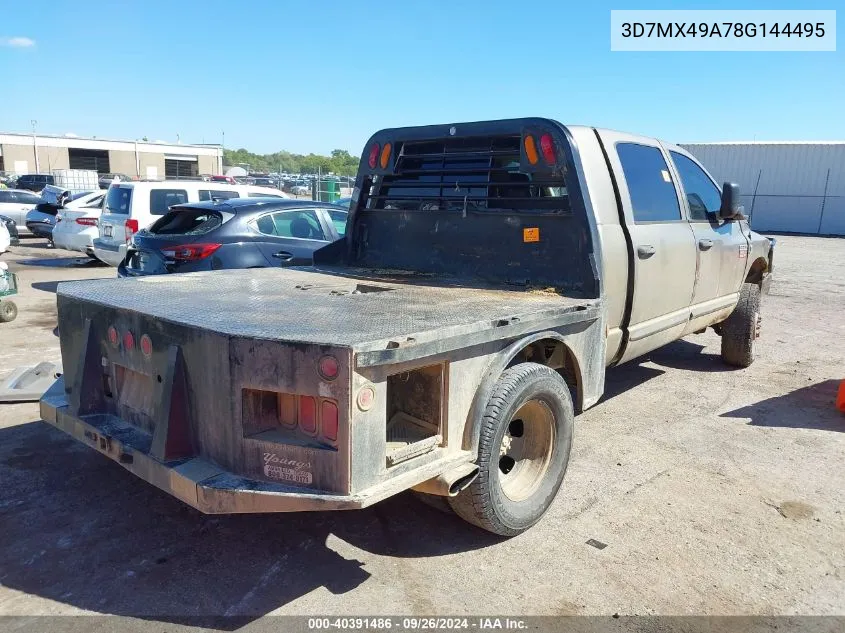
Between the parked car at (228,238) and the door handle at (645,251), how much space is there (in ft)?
12.1

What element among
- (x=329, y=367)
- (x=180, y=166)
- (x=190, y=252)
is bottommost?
(x=190, y=252)

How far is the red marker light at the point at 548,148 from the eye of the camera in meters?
4.35

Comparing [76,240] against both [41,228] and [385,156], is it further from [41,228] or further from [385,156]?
[385,156]

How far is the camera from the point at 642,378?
6840mm

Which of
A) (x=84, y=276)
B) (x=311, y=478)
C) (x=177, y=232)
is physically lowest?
(x=84, y=276)

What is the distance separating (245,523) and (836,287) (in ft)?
46.7

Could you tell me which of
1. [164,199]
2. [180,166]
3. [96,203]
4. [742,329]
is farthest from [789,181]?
[180,166]

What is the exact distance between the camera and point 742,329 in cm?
703

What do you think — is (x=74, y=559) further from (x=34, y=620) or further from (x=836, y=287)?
(x=836, y=287)

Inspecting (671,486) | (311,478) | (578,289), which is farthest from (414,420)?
(671,486)

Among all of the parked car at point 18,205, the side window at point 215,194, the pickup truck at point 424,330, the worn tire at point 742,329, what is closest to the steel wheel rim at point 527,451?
the pickup truck at point 424,330

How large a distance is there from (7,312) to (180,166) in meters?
55.4

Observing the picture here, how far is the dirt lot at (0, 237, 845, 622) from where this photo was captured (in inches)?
121

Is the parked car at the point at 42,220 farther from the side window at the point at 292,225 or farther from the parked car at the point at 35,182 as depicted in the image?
the parked car at the point at 35,182
